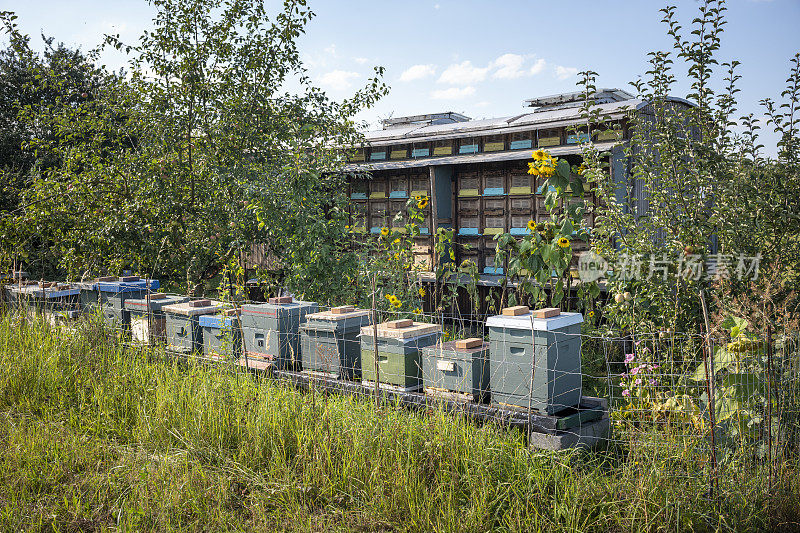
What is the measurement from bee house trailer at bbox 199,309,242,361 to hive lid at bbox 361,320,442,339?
4.65 feet

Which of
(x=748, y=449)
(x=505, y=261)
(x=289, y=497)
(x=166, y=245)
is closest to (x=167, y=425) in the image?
(x=289, y=497)

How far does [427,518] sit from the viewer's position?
342cm

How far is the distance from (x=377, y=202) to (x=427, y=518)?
8.50 metres

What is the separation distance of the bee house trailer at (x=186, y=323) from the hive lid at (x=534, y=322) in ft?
10.1

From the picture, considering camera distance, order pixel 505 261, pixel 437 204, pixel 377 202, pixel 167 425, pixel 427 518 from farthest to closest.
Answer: pixel 377 202 → pixel 437 204 → pixel 505 261 → pixel 167 425 → pixel 427 518

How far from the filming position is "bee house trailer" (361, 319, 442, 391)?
5.02m

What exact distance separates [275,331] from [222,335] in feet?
1.97

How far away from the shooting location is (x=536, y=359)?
14.4 ft

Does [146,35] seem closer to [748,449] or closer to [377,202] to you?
[377,202]

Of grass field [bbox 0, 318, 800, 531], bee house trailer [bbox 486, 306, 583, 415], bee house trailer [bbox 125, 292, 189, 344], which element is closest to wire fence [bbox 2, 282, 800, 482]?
bee house trailer [bbox 486, 306, 583, 415]

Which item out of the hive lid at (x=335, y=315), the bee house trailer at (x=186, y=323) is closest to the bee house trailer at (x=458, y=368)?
the hive lid at (x=335, y=315)

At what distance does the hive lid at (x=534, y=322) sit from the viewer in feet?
14.2

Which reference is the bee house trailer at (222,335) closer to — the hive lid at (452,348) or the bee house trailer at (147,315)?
the bee house trailer at (147,315)

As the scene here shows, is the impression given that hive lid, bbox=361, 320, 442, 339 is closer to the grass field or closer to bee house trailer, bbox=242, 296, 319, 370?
the grass field
